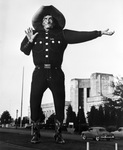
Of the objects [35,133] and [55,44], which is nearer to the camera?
[35,133]

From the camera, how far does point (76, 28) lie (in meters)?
6.79

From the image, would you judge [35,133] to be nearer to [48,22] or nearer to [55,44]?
[55,44]

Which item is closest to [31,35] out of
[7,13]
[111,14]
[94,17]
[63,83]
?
[7,13]

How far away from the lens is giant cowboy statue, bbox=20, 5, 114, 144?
6.05 metres

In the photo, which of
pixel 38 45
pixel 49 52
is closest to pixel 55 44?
pixel 49 52

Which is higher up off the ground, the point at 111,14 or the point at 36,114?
the point at 111,14

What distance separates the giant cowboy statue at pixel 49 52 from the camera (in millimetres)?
Answer: 6051

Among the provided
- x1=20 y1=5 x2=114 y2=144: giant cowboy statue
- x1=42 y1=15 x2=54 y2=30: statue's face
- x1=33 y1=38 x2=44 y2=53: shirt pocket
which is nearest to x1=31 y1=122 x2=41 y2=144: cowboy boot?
x1=20 y1=5 x2=114 y2=144: giant cowboy statue

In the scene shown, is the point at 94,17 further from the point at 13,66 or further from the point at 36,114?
the point at 36,114

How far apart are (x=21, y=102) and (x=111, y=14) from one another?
3.14 meters

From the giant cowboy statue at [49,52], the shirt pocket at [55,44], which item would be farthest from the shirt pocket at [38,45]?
the shirt pocket at [55,44]

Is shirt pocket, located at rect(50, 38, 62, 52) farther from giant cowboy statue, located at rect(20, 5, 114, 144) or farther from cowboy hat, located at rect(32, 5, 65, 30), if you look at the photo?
cowboy hat, located at rect(32, 5, 65, 30)

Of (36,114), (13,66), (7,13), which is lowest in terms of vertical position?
(36,114)

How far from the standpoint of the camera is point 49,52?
6.10 m
